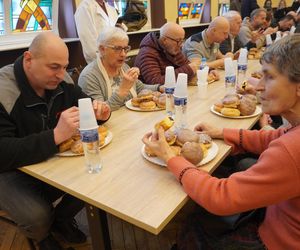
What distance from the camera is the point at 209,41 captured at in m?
2.88

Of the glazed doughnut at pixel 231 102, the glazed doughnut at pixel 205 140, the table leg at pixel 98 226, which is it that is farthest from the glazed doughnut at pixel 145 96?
the table leg at pixel 98 226

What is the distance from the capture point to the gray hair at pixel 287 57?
804 millimetres

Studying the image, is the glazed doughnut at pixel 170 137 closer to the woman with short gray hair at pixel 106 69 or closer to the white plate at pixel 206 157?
the white plate at pixel 206 157

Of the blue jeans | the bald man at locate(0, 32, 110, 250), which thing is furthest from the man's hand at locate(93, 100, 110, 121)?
the blue jeans

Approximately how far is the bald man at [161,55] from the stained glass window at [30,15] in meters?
1.44

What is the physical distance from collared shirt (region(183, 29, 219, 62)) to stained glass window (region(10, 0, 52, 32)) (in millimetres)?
1565

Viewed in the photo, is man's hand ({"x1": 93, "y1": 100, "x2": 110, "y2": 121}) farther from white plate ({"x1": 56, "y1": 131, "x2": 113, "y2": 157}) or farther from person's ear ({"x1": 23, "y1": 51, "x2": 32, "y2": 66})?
person's ear ({"x1": 23, "y1": 51, "x2": 32, "y2": 66})

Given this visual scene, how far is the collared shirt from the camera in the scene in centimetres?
285

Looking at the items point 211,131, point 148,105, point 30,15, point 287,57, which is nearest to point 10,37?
point 30,15

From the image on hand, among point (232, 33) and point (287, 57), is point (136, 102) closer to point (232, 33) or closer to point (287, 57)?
point (287, 57)

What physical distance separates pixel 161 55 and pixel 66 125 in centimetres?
143

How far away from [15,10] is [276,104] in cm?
284

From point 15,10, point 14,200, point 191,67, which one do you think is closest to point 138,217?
point 14,200

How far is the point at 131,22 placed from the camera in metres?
3.69
